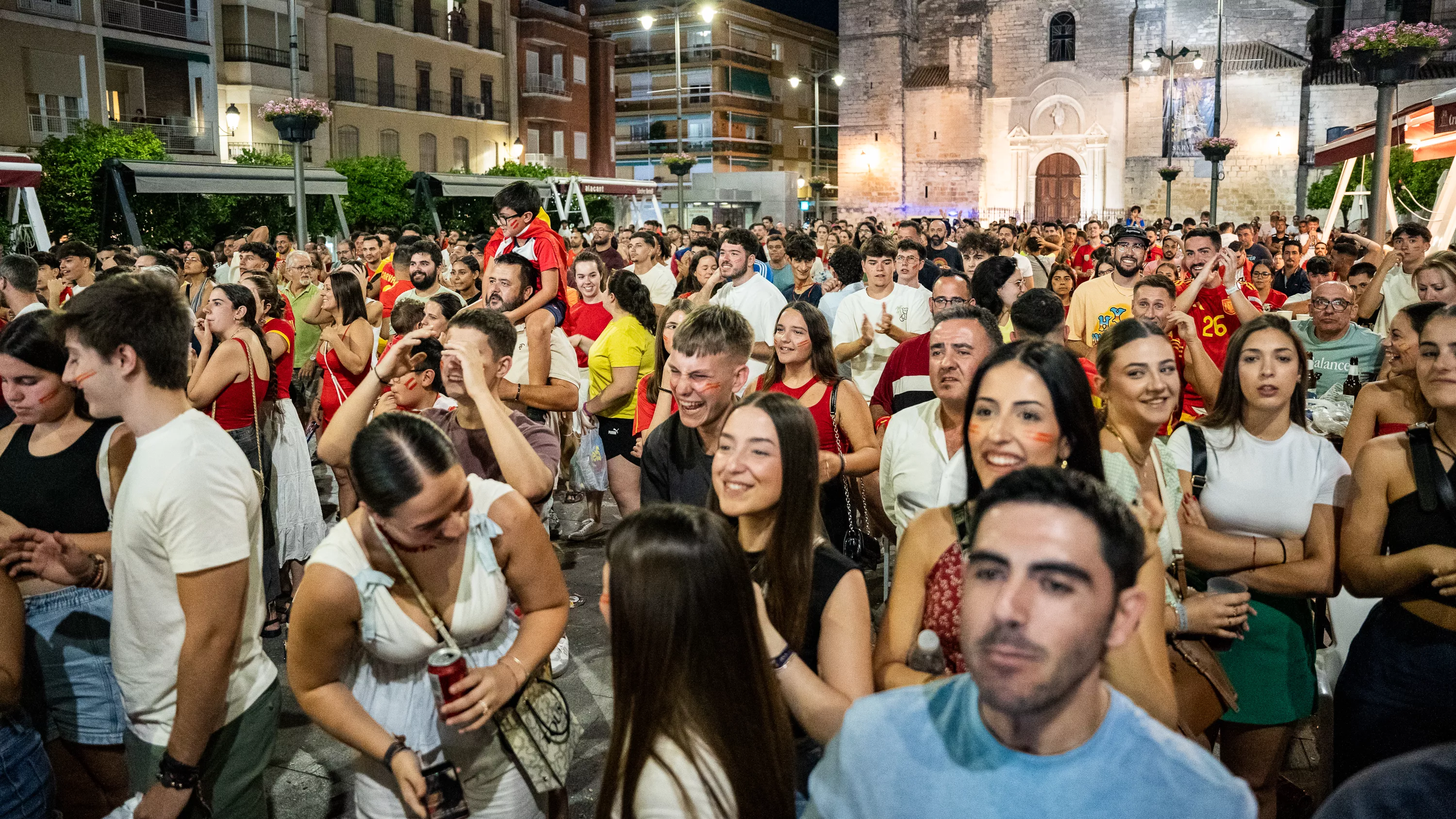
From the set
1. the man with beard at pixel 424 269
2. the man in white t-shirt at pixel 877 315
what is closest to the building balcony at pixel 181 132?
the man with beard at pixel 424 269

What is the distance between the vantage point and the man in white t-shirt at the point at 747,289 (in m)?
7.00

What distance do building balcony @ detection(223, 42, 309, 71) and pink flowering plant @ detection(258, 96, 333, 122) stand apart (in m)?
16.9

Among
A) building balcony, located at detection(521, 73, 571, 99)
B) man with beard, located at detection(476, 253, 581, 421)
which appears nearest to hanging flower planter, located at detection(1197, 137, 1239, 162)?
man with beard, located at detection(476, 253, 581, 421)

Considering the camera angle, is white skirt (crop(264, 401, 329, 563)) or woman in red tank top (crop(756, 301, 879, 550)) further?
white skirt (crop(264, 401, 329, 563))

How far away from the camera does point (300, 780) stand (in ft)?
13.2

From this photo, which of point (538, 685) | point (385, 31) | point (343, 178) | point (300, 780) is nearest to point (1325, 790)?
point (538, 685)

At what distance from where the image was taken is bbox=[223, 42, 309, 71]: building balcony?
28.8 meters

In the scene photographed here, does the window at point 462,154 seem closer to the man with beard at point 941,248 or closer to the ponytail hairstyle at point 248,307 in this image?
the man with beard at point 941,248

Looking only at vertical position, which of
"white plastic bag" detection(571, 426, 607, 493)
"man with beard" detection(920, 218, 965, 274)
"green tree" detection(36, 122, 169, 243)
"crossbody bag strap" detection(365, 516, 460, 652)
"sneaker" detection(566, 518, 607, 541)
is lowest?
"sneaker" detection(566, 518, 607, 541)

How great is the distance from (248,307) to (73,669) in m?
2.77

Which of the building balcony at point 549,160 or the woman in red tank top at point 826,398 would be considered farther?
the building balcony at point 549,160

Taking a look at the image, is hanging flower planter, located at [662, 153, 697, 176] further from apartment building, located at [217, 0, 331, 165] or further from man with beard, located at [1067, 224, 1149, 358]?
man with beard, located at [1067, 224, 1149, 358]

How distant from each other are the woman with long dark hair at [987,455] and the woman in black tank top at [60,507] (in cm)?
212

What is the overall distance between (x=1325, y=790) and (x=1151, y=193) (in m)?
42.9
